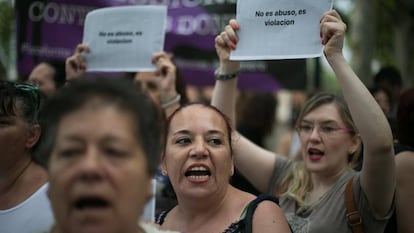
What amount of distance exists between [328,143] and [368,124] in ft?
3.09

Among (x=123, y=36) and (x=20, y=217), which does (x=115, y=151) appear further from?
(x=123, y=36)

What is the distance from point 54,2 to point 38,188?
244 centimetres

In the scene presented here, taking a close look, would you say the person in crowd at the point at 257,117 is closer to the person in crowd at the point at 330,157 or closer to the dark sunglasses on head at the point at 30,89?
the person in crowd at the point at 330,157

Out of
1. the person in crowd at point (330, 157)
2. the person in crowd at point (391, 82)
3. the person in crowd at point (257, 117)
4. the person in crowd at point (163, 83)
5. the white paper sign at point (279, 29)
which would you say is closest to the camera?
the person in crowd at point (330, 157)

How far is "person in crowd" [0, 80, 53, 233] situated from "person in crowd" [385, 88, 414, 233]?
1.61 metres

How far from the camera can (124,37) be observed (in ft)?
14.0

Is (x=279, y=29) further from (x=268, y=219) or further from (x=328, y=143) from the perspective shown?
(x=268, y=219)

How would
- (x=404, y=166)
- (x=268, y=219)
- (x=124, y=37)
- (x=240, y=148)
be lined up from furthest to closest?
(x=124, y=37)
(x=240, y=148)
(x=404, y=166)
(x=268, y=219)

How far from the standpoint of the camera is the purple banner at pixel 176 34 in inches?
196

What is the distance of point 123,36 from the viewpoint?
14.0 ft

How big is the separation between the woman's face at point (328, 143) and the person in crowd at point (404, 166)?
1.22 feet

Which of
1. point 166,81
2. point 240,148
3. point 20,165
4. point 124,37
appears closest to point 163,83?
point 166,81

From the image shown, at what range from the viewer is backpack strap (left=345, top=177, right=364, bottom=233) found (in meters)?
2.89

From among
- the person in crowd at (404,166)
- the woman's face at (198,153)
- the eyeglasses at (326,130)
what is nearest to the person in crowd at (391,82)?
the eyeglasses at (326,130)
